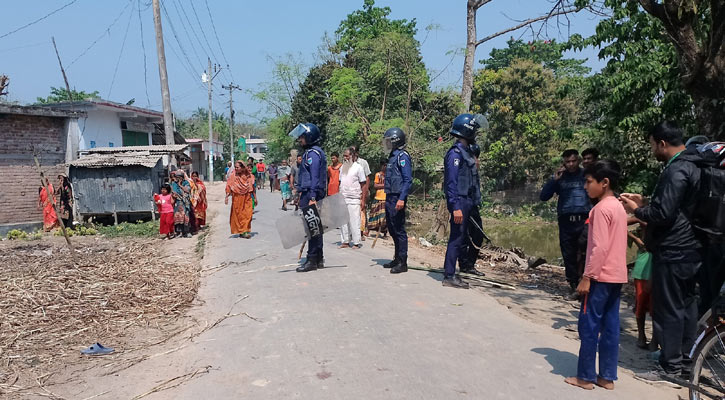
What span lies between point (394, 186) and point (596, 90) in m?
5.02

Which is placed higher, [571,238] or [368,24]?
Result: [368,24]

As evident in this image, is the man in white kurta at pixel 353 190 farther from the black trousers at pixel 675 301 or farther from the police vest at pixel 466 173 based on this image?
the black trousers at pixel 675 301

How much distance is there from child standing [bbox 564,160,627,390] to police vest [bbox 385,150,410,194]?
141 inches

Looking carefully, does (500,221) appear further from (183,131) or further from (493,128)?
(183,131)

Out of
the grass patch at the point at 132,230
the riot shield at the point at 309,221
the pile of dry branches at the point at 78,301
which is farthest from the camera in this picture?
the grass patch at the point at 132,230

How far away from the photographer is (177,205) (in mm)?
13062

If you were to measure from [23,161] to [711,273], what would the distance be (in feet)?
56.2

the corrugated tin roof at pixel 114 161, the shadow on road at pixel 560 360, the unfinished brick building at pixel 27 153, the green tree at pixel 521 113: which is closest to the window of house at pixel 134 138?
the unfinished brick building at pixel 27 153

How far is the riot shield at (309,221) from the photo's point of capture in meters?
7.27

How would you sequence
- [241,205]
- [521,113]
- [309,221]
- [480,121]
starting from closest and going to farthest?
[480,121]
[309,221]
[241,205]
[521,113]

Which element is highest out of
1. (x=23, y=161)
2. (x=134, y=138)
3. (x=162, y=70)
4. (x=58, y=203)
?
(x=162, y=70)

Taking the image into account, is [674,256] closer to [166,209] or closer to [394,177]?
[394,177]

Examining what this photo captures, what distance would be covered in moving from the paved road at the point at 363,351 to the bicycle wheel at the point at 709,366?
228 millimetres

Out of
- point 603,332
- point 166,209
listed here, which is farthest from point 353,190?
point 603,332
